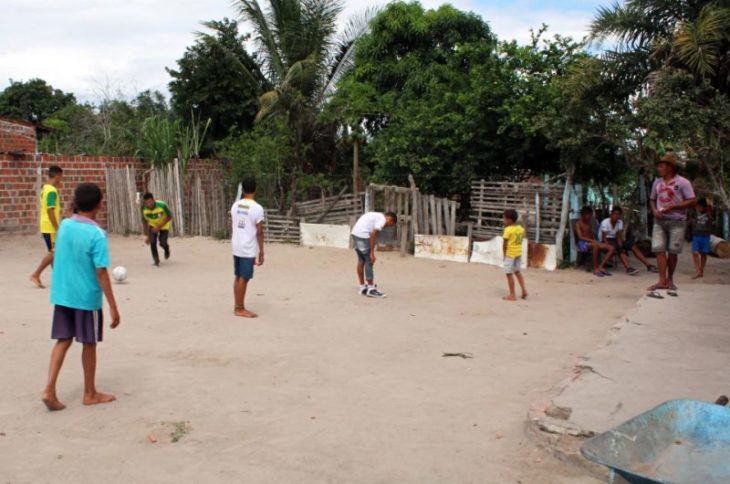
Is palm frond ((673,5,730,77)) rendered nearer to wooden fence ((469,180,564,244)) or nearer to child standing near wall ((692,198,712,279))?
child standing near wall ((692,198,712,279))

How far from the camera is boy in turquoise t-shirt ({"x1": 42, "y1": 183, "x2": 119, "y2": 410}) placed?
15.8 ft

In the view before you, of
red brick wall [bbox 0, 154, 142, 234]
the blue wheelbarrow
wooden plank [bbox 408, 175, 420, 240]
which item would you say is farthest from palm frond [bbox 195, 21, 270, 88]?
the blue wheelbarrow

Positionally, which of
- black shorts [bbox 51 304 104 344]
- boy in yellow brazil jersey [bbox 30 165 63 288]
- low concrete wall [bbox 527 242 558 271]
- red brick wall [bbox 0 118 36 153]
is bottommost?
low concrete wall [bbox 527 242 558 271]

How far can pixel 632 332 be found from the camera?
6746mm

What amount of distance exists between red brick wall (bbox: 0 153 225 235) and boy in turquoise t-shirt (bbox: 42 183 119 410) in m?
13.4

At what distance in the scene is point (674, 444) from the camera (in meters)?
3.34

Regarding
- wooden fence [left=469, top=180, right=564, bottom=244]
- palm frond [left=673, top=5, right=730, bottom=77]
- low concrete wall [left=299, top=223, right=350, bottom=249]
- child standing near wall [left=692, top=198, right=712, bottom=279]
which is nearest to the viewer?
palm frond [left=673, top=5, right=730, bottom=77]

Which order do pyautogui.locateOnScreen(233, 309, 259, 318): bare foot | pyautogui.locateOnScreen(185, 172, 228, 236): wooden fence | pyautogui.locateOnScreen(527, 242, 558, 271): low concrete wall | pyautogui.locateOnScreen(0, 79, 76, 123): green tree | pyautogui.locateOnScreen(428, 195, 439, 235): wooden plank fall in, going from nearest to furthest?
pyautogui.locateOnScreen(233, 309, 259, 318): bare foot → pyautogui.locateOnScreen(527, 242, 558, 271): low concrete wall → pyautogui.locateOnScreen(428, 195, 439, 235): wooden plank → pyautogui.locateOnScreen(185, 172, 228, 236): wooden fence → pyautogui.locateOnScreen(0, 79, 76, 123): green tree

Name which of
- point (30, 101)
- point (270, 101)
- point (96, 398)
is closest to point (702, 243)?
point (96, 398)

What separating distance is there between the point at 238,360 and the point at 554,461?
3182mm

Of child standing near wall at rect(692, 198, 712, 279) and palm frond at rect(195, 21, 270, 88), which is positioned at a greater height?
palm frond at rect(195, 21, 270, 88)

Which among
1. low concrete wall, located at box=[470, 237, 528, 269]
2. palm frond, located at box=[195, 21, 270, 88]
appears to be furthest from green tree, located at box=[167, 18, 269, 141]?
low concrete wall, located at box=[470, 237, 528, 269]

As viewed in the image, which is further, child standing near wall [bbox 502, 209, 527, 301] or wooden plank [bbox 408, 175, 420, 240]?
wooden plank [bbox 408, 175, 420, 240]

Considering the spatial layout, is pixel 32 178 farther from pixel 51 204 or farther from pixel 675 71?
pixel 675 71
